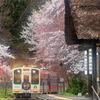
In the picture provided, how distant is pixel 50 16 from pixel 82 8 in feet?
39.4

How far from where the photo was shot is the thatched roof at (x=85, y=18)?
10109 mm

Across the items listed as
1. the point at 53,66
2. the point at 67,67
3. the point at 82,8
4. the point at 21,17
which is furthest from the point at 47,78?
the point at 82,8

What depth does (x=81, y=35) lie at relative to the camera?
10.0 meters

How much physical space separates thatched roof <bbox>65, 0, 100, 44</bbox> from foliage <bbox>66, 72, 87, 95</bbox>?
1229cm

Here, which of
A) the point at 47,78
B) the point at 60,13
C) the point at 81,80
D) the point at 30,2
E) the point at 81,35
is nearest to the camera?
the point at 81,35

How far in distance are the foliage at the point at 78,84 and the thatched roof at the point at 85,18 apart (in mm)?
12289

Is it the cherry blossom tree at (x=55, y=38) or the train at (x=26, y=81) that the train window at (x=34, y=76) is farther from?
the cherry blossom tree at (x=55, y=38)

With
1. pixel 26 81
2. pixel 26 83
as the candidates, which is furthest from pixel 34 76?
pixel 26 83

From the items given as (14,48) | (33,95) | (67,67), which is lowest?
(33,95)

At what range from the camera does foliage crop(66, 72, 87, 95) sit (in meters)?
23.4

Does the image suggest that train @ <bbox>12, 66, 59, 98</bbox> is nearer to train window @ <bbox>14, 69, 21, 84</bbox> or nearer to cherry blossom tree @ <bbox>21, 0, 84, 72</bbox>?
train window @ <bbox>14, 69, 21, 84</bbox>

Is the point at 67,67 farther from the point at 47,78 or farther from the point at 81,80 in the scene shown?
the point at 47,78

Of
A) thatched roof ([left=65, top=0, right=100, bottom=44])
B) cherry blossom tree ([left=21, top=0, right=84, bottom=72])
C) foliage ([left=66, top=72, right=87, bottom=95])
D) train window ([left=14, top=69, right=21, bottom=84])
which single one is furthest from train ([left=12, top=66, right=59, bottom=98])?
thatched roof ([left=65, top=0, right=100, bottom=44])

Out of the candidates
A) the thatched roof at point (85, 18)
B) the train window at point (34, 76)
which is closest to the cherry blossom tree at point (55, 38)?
the train window at point (34, 76)
